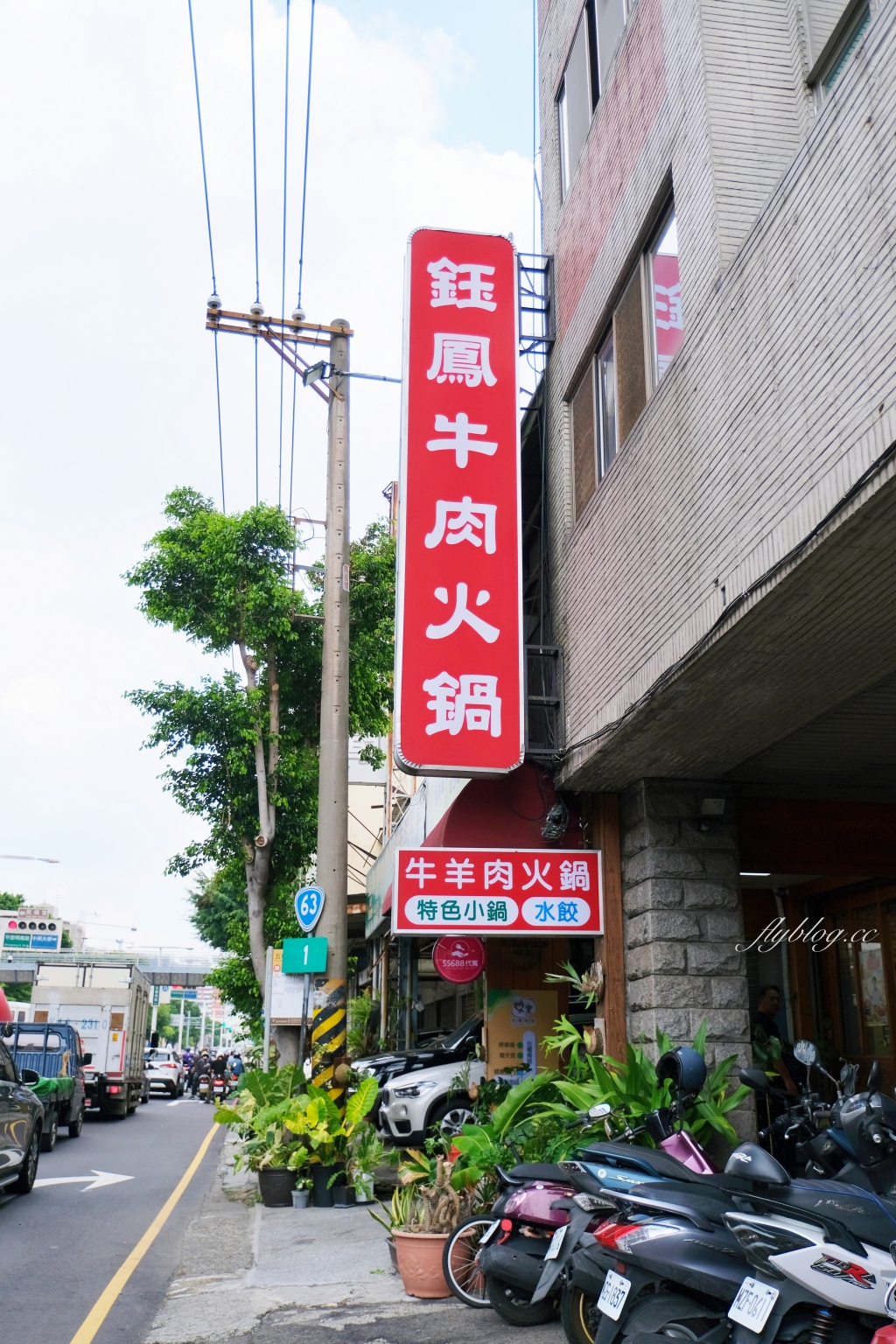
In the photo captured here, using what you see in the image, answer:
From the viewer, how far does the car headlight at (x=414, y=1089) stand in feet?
44.7

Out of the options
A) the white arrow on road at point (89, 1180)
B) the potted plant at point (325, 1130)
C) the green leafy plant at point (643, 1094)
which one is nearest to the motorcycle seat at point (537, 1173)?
the green leafy plant at point (643, 1094)

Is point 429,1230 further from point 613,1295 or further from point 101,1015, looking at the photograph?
point 101,1015

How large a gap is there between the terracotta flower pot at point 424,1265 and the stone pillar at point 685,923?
1.99 meters

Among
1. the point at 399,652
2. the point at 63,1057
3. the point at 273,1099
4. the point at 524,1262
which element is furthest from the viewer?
the point at 63,1057

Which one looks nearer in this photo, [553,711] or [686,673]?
[686,673]

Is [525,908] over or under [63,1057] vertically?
over

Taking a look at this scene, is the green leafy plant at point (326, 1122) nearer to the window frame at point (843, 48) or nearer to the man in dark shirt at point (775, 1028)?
the man in dark shirt at point (775, 1028)

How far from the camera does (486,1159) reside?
23.1 feet

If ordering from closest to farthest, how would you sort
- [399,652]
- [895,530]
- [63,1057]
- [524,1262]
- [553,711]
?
[895,530]
[524,1262]
[399,652]
[553,711]
[63,1057]

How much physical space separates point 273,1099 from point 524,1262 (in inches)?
217

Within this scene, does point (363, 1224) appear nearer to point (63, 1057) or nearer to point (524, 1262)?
point (524, 1262)

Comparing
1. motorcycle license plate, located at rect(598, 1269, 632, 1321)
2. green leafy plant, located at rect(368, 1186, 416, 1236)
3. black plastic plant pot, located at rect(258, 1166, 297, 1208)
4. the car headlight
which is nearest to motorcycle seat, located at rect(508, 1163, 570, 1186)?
green leafy plant, located at rect(368, 1186, 416, 1236)

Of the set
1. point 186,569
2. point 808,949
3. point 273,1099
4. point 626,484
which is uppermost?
point 186,569

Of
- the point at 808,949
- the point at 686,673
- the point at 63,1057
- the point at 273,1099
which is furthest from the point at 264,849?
the point at 686,673
